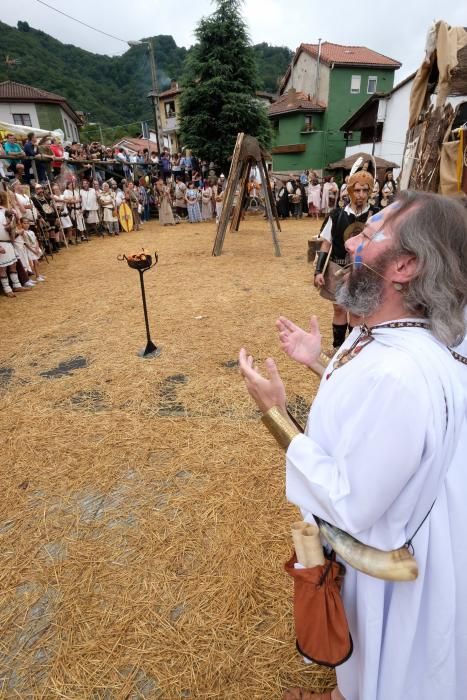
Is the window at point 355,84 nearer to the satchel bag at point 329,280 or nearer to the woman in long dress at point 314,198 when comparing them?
the woman in long dress at point 314,198

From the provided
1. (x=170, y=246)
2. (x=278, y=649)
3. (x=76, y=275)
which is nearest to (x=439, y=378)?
(x=278, y=649)

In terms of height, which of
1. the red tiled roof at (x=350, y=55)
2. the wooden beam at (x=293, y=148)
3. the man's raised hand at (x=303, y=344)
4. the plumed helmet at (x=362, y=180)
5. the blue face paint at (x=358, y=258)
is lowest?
the man's raised hand at (x=303, y=344)

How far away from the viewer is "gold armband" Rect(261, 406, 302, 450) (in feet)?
3.76

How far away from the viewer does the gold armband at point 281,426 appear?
115 centimetres

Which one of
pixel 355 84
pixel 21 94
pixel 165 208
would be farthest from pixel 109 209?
pixel 21 94

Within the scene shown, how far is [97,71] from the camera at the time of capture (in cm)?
5638

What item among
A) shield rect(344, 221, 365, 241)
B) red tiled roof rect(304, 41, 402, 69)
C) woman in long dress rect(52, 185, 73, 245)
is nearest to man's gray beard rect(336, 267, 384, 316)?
shield rect(344, 221, 365, 241)

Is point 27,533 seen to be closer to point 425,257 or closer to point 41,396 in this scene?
point 41,396

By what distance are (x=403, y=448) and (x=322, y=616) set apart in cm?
61

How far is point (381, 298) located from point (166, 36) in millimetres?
77652

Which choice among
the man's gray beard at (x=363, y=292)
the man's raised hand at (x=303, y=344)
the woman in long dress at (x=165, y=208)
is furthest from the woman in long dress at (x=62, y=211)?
the man's gray beard at (x=363, y=292)

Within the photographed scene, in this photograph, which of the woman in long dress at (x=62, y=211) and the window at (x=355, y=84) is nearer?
the woman in long dress at (x=62, y=211)

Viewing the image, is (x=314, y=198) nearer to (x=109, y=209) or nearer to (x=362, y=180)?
(x=109, y=209)

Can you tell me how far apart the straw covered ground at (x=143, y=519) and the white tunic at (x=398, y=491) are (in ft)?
2.70
